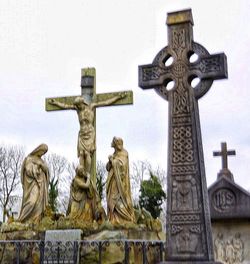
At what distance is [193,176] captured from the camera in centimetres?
654

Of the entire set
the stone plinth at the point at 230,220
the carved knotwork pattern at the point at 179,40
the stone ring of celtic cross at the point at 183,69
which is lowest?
the stone plinth at the point at 230,220

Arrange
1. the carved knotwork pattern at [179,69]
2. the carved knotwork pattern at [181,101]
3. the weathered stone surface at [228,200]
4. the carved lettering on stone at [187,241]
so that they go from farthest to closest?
the weathered stone surface at [228,200], the carved knotwork pattern at [179,69], the carved knotwork pattern at [181,101], the carved lettering on stone at [187,241]

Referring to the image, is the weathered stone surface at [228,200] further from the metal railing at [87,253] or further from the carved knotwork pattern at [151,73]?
the carved knotwork pattern at [151,73]

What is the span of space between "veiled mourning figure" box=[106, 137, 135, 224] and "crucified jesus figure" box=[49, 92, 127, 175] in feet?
4.57

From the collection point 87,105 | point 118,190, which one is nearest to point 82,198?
point 118,190

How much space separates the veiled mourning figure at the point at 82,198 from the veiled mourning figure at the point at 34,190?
74cm

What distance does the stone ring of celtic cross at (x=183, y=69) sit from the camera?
274 inches

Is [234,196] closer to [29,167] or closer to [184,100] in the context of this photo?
[184,100]

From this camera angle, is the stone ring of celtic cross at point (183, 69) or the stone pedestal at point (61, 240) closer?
the stone ring of celtic cross at point (183, 69)

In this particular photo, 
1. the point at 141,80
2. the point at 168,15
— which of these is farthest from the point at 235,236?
the point at 168,15

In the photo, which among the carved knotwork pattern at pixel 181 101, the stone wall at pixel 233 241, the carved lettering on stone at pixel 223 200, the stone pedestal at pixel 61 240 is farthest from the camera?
the stone pedestal at pixel 61 240

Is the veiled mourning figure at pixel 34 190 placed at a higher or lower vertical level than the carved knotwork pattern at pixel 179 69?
lower

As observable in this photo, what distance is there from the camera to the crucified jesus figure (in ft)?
43.3

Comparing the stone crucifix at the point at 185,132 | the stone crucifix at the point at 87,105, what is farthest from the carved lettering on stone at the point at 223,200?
the stone crucifix at the point at 87,105
